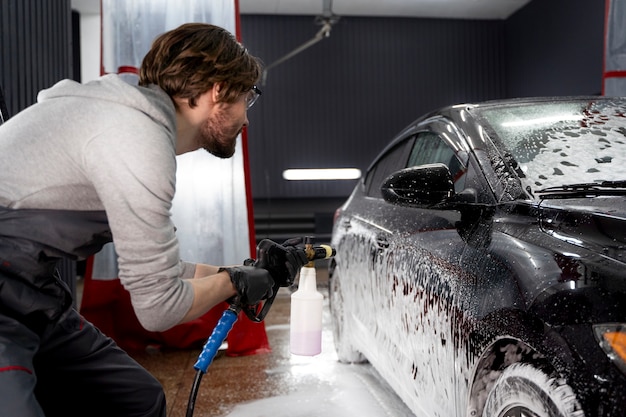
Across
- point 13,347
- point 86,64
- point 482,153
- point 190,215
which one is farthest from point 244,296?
point 86,64

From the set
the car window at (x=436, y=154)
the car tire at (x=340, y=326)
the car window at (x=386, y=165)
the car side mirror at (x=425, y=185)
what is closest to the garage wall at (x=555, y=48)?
the car window at (x=386, y=165)

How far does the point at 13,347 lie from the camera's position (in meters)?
1.25

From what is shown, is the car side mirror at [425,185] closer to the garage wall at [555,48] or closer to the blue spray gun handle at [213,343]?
the blue spray gun handle at [213,343]

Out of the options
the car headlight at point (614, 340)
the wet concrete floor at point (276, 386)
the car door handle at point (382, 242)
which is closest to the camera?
the car headlight at point (614, 340)

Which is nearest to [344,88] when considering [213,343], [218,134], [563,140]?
[563,140]

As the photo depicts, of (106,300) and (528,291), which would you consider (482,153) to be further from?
(106,300)

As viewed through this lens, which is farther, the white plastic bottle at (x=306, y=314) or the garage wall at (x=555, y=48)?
the garage wall at (x=555, y=48)

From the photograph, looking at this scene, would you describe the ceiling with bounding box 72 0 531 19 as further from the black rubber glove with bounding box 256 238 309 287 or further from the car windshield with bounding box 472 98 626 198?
the black rubber glove with bounding box 256 238 309 287

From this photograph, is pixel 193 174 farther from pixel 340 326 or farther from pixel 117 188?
pixel 117 188

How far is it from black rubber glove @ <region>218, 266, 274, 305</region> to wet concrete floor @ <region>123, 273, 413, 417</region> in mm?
1412

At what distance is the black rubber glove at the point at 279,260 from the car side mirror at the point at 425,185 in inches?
18.8

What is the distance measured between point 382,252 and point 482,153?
0.68 m

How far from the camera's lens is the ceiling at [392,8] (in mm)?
8164

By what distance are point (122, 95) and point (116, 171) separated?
0.18 meters
